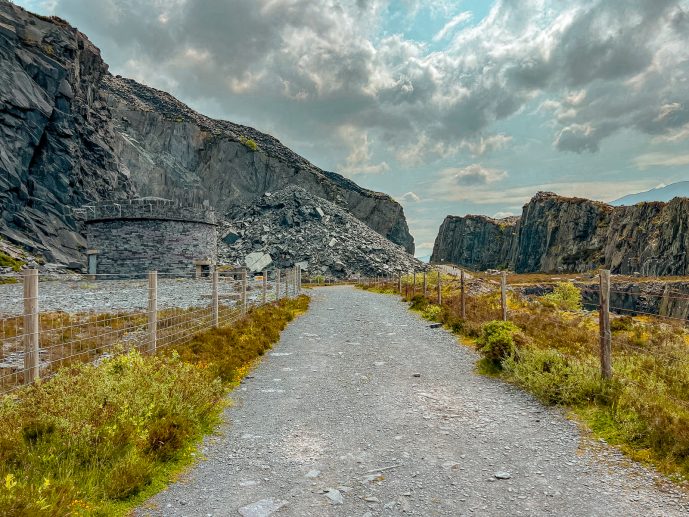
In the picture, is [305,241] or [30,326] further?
[305,241]

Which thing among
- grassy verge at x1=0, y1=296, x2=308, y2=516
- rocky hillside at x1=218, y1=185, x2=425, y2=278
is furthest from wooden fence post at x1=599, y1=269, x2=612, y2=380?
rocky hillside at x1=218, y1=185, x2=425, y2=278

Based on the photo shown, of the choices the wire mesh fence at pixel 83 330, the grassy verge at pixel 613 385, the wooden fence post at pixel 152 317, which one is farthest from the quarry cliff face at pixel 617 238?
the wooden fence post at pixel 152 317

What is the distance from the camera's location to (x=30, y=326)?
6.20 m

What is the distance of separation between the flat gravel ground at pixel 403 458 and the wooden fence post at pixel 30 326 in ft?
9.60

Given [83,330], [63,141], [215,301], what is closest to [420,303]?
[215,301]

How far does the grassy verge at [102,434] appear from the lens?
12.8ft

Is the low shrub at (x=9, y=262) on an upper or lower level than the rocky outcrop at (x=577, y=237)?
lower

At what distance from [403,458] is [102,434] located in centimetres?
355

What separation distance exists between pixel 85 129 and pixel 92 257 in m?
33.9

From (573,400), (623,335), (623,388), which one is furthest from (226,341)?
(623,335)

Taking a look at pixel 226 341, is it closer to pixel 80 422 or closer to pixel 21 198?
pixel 80 422

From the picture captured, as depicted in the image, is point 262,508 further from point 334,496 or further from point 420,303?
point 420,303

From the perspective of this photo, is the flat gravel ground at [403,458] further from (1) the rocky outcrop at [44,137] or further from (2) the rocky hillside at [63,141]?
(2) the rocky hillside at [63,141]

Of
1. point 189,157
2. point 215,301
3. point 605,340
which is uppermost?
point 189,157
